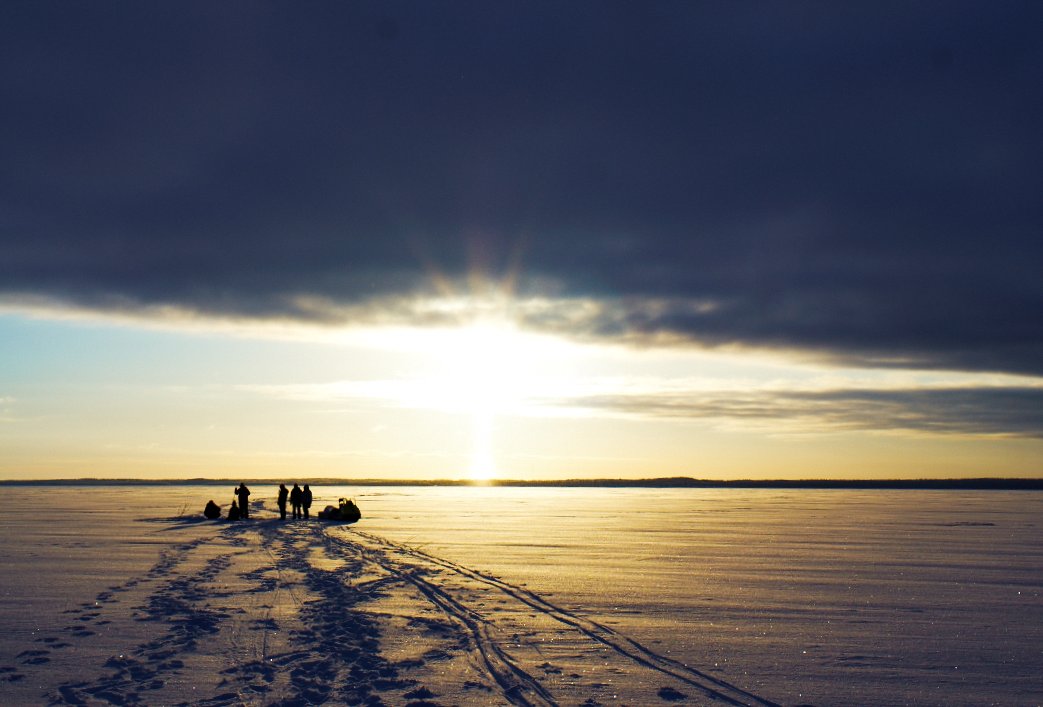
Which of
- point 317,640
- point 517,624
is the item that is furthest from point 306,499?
point 317,640

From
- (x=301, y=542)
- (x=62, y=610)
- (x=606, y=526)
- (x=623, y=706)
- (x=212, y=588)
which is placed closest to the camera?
(x=623, y=706)

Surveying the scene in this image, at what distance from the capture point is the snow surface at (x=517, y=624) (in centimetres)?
960

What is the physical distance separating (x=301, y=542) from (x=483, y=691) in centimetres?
2132

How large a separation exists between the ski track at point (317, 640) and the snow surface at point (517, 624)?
0.16 ft

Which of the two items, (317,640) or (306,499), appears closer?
(317,640)

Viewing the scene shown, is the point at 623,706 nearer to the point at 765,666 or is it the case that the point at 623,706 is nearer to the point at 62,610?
the point at 765,666

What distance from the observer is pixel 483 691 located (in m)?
9.41

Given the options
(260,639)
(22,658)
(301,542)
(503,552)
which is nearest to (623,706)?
(260,639)

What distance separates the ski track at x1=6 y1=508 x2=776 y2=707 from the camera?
365 inches

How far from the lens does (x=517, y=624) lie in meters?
13.5

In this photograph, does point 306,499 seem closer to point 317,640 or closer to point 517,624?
point 517,624

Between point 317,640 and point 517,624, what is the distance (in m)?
3.38

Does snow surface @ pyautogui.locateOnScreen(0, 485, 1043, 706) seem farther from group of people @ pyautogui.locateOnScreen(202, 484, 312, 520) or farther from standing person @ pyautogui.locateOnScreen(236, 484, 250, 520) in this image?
standing person @ pyautogui.locateOnScreen(236, 484, 250, 520)

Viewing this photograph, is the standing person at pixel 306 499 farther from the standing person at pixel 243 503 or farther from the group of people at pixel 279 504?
the standing person at pixel 243 503
